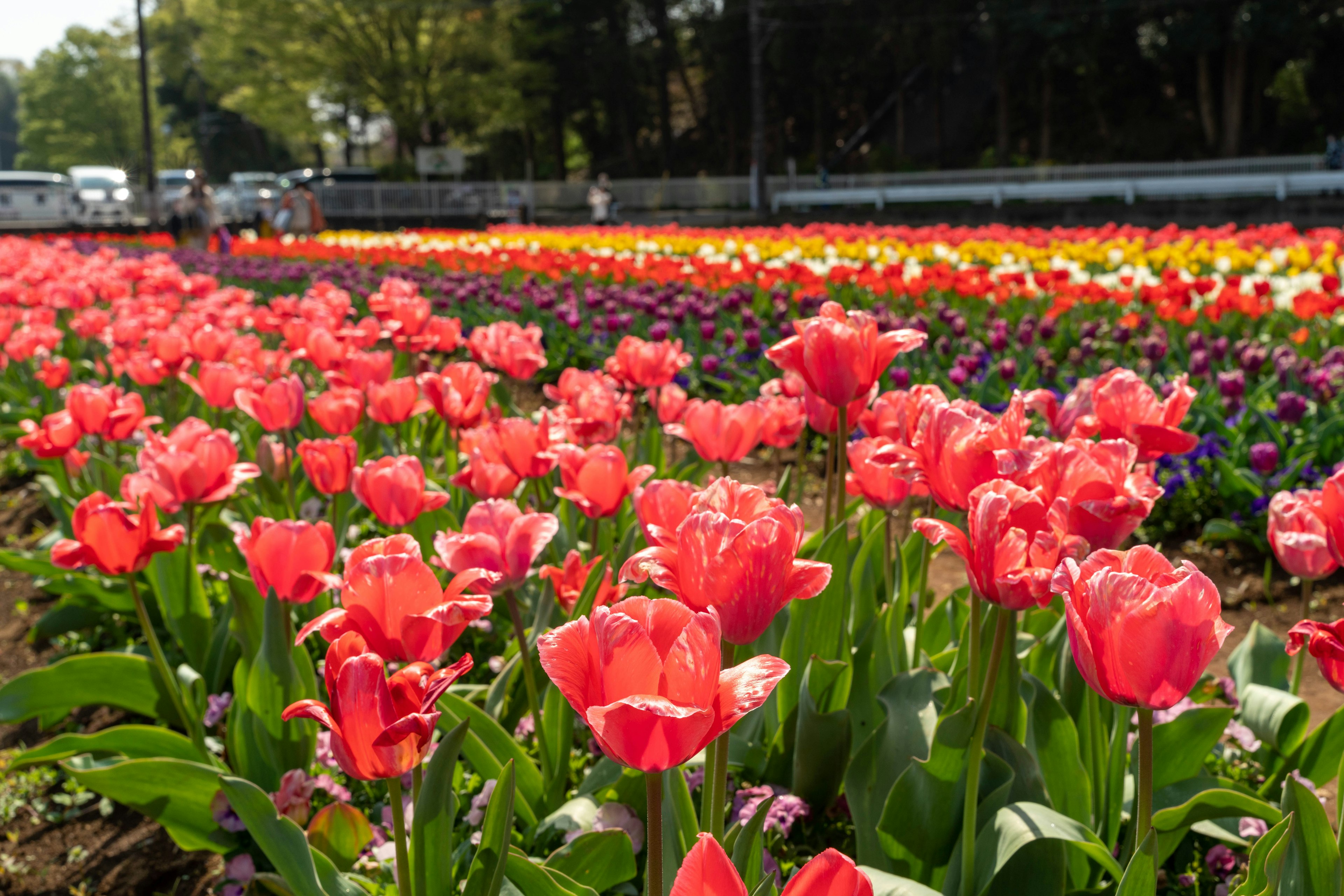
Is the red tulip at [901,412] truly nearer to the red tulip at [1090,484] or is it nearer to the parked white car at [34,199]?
the red tulip at [1090,484]

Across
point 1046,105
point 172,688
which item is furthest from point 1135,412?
point 1046,105

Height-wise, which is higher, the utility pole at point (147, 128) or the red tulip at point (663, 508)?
the utility pole at point (147, 128)

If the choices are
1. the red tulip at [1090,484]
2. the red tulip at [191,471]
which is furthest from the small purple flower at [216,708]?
the red tulip at [1090,484]

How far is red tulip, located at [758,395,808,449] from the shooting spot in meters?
2.38

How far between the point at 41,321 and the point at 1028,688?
5041mm

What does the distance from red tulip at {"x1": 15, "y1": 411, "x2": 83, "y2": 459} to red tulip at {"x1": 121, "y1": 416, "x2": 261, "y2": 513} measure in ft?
1.91

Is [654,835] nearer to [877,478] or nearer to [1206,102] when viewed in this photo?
[877,478]

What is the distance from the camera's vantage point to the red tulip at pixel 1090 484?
4.31 feet

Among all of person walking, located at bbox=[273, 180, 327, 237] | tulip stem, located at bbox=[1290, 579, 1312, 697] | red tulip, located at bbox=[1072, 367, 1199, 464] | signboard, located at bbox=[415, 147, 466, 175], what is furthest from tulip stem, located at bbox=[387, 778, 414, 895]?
signboard, located at bbox=[415, 147, 466, 175]

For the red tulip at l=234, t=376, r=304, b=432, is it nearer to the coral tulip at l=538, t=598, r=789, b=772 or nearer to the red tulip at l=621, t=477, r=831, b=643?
the red tulip at l=621, t=477, r=831, b=643

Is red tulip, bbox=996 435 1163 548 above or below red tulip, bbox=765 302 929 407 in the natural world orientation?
below

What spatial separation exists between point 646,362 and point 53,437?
153 centimetres

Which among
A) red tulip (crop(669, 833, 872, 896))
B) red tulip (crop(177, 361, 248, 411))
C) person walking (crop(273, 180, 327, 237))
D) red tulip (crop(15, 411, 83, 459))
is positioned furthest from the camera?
person walking (crop(273, 180, 327, 237))

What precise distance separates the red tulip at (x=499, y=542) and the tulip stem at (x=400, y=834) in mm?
392
